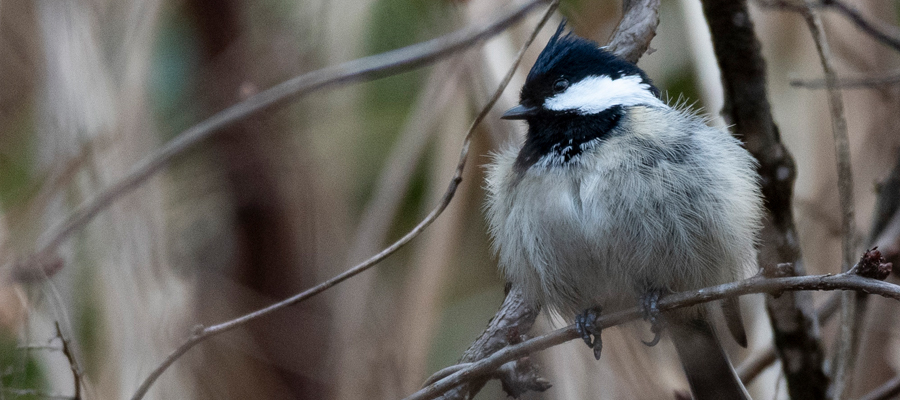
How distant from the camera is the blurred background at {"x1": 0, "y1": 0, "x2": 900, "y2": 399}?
2.95m

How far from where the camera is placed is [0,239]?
293 cm

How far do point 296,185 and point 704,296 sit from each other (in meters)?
2.56

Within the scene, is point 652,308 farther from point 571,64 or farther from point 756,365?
point 756,365

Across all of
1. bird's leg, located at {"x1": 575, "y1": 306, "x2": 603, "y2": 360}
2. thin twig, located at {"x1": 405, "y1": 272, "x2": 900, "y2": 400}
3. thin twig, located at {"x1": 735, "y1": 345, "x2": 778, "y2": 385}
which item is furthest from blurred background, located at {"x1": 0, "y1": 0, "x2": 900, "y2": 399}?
thin twig, located at {"x1": 405, "y1": 272, "x2": 900, "y2": 400}

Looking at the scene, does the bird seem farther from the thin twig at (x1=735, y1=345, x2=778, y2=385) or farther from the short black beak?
the thin twig at (x1=735, y1=345, x2=778, y2=385)

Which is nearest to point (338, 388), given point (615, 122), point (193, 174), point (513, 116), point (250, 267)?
point (250, 267)

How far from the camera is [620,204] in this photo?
218 centimetres

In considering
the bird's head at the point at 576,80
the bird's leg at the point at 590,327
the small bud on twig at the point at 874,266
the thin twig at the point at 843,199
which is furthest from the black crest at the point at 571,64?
the small bud on twig at the point at 874,266

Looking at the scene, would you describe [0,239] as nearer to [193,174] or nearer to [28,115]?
[28,115]

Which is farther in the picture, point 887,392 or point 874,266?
point 887,392

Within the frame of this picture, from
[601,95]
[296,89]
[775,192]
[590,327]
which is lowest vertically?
[590,327]

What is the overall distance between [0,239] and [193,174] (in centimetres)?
105

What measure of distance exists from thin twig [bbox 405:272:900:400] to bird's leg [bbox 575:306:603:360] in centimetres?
24

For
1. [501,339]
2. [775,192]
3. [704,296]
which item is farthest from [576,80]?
[704,296]
